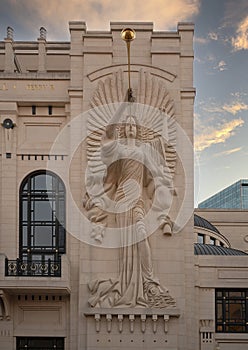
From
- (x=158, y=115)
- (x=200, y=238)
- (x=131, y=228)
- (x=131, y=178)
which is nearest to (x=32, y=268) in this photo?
(x=131, y=228)

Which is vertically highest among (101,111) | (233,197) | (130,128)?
(233,197)

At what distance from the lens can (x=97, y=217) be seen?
1289 inches

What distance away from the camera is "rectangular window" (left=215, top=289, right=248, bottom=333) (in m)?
33.7

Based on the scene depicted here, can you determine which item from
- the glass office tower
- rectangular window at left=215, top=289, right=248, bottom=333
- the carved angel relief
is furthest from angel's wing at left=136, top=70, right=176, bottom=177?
the glass office tower

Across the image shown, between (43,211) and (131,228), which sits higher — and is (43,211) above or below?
above

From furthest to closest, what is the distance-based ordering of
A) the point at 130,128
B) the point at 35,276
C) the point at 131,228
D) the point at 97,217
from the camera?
the point at 130,128 < the point at 97,217 < the point at 131,228 < the point at 35,276

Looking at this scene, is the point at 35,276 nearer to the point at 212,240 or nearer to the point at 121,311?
the point at 121,311

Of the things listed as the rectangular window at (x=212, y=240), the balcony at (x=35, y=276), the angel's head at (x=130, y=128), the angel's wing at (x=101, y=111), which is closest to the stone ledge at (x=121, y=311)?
the balcony at (x=35, y=276)

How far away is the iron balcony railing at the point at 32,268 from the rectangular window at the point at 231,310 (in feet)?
23.3

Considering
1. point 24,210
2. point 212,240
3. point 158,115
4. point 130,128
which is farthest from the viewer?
point 212,240

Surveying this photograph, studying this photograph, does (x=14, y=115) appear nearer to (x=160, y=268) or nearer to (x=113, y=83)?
(x=113, y=83)

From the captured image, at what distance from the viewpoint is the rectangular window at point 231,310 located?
3369cm

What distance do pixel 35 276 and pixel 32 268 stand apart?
47cm

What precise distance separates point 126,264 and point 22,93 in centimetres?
880
